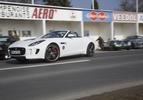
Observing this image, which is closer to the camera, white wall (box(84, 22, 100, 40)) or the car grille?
the car grille

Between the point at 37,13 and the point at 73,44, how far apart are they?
989 centimetres

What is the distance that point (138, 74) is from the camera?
22.8ft

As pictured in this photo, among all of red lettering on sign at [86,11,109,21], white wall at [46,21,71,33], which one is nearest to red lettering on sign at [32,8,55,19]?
white wall at [46,21,71,33]

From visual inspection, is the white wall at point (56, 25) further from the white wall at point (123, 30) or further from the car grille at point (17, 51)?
the car grille at point (17, 51)

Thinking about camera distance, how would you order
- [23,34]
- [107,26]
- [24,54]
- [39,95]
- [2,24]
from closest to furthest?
[39,95] < [24,54] < [2,24] < [23,34] < [107,26]

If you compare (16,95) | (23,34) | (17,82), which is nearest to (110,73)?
(17,82)

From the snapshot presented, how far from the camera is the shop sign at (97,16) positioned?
75.6 feet

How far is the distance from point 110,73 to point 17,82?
2951mm

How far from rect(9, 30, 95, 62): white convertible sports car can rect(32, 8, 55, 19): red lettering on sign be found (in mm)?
9008

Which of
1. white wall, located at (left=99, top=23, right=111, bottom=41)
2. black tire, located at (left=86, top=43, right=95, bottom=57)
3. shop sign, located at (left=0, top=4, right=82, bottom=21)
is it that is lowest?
black tire, located at (left=86, top=43, right=95, bottom=57)

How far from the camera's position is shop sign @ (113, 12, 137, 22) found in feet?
85.6

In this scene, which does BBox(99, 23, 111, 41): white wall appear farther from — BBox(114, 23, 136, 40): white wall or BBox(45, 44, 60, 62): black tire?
BBox(45, 44, 60, 62): black tire

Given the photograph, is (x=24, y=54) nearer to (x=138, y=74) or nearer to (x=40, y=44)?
(x=40, y=44)

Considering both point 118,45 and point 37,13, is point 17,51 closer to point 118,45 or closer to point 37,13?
point 37,13
